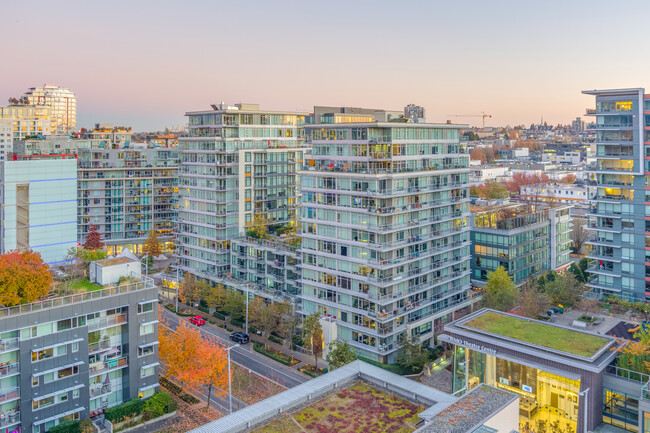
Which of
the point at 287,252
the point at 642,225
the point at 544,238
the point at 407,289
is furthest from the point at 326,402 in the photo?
the point at 544,238

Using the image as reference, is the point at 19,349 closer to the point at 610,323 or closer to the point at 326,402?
the point at 326,402

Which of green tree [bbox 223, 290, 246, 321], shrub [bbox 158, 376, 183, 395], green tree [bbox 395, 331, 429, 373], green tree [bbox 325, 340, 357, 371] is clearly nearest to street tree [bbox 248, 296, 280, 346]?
green tree [bbox 223, 290, 246, 321]

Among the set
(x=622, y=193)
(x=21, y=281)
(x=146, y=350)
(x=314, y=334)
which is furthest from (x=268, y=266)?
(x=622, y=193)

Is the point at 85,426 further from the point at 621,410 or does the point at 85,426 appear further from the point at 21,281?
the point at 621,410

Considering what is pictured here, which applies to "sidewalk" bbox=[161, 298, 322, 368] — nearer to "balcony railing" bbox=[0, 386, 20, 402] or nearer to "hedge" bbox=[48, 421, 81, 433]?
"hedge" bbox=[48, 421, 81, 433]

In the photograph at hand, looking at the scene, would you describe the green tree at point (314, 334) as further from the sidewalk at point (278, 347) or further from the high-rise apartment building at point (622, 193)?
the high-rise apartment building at point (622, 193)
